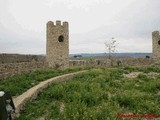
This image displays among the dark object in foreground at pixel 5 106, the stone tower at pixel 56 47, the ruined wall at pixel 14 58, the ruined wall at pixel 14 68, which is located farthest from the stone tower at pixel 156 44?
the dark object in foreground at pixel 5 106

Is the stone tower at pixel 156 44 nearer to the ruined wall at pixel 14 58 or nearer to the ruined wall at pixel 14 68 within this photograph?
the ruined wall at pixel 14 58

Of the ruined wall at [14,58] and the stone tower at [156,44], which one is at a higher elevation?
the stone tower at [156,44]

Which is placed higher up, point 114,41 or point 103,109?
point 114,41

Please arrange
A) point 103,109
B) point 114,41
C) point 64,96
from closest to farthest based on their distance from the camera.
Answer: point 103,109
point 64,96
point 114,41

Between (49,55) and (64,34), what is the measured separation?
2.68m

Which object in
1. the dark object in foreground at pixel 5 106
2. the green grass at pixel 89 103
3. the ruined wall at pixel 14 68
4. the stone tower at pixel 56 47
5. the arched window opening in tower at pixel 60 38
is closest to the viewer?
the dark object in foreground at pixel 5 106

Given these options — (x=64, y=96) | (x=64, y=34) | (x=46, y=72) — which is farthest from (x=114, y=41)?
(x=64, y=96)

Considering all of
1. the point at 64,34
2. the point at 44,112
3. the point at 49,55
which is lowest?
the point at 44,112

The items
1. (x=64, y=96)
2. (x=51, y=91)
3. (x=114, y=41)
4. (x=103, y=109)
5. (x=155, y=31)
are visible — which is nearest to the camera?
(x=103, y=109)

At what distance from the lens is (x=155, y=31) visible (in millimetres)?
33438

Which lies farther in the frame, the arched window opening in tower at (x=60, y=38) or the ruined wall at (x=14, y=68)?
the arched window opening in tower at (x=60, y=38)

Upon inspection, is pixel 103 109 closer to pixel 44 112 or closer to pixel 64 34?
pixel 44 112

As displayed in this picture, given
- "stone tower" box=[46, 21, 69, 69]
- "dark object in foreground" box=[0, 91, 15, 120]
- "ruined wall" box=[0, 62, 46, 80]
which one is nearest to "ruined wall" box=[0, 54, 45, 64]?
"stone tower" box=[46, 21, 69, 69]

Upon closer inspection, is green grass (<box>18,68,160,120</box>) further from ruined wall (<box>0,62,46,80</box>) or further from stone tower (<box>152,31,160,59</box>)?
stone tower (<box>152,31,160,59</box>)
